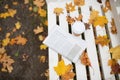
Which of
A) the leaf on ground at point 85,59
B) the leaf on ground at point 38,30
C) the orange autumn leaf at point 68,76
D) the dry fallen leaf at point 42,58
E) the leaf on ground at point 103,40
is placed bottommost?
the orange autumn leaf at point 68,76

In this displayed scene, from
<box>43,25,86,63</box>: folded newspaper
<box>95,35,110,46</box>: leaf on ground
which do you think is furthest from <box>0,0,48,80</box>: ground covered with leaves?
<box>95,35,110,46</box>: leaf on ground

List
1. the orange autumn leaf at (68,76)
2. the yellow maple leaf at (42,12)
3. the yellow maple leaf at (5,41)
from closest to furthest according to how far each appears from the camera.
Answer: the orange autumn leaf at (68,76) → the yellow maple leaf at (5,41) → the yellow maple leaf at (42,12)

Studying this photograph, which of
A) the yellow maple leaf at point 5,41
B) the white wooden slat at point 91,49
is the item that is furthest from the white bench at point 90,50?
the yellow maple leaf at point 5,41

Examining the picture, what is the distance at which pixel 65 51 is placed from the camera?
1.45 metres

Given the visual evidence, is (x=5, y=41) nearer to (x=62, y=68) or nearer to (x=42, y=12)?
(x=42, y=12)

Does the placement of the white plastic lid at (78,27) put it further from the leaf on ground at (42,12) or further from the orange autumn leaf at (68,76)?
the leaf on ground at (42,12)

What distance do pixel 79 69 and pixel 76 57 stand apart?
0.09m

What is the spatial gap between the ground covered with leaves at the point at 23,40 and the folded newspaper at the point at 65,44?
195 mm

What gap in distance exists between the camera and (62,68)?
4.58ft

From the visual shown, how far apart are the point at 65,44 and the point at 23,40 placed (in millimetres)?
428

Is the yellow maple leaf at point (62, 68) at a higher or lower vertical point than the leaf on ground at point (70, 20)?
lower

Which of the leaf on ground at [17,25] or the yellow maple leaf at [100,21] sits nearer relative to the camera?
the yellow maple leaf at [100,21]

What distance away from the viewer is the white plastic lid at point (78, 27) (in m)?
1.45

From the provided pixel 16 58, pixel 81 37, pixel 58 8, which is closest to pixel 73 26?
pixel 81 37
